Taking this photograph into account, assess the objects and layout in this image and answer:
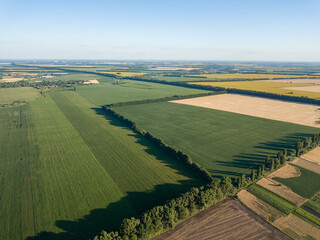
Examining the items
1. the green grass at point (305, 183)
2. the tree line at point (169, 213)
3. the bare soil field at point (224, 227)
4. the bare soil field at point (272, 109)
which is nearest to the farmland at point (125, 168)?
the bare soil field at point (224, 227)

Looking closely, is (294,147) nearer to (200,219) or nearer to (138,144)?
(200,219)

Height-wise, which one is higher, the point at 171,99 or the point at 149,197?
the point at 171,99

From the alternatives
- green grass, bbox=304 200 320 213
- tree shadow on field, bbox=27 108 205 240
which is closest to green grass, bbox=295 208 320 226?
green grass, bbox=304 200 320 213

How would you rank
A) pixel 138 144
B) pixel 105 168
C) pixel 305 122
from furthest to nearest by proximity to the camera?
pixel 305 122, pixel 138 144, pixel 105 168

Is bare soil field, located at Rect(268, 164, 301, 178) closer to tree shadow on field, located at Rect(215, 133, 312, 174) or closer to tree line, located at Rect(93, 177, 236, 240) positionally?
tree shadow on field, located at Rect(215, 133, 312, 174)

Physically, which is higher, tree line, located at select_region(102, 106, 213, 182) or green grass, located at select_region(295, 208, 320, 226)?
tree line, located at select_region(102, 106, 213, 182)

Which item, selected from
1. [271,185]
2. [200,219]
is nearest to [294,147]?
[271,185]
